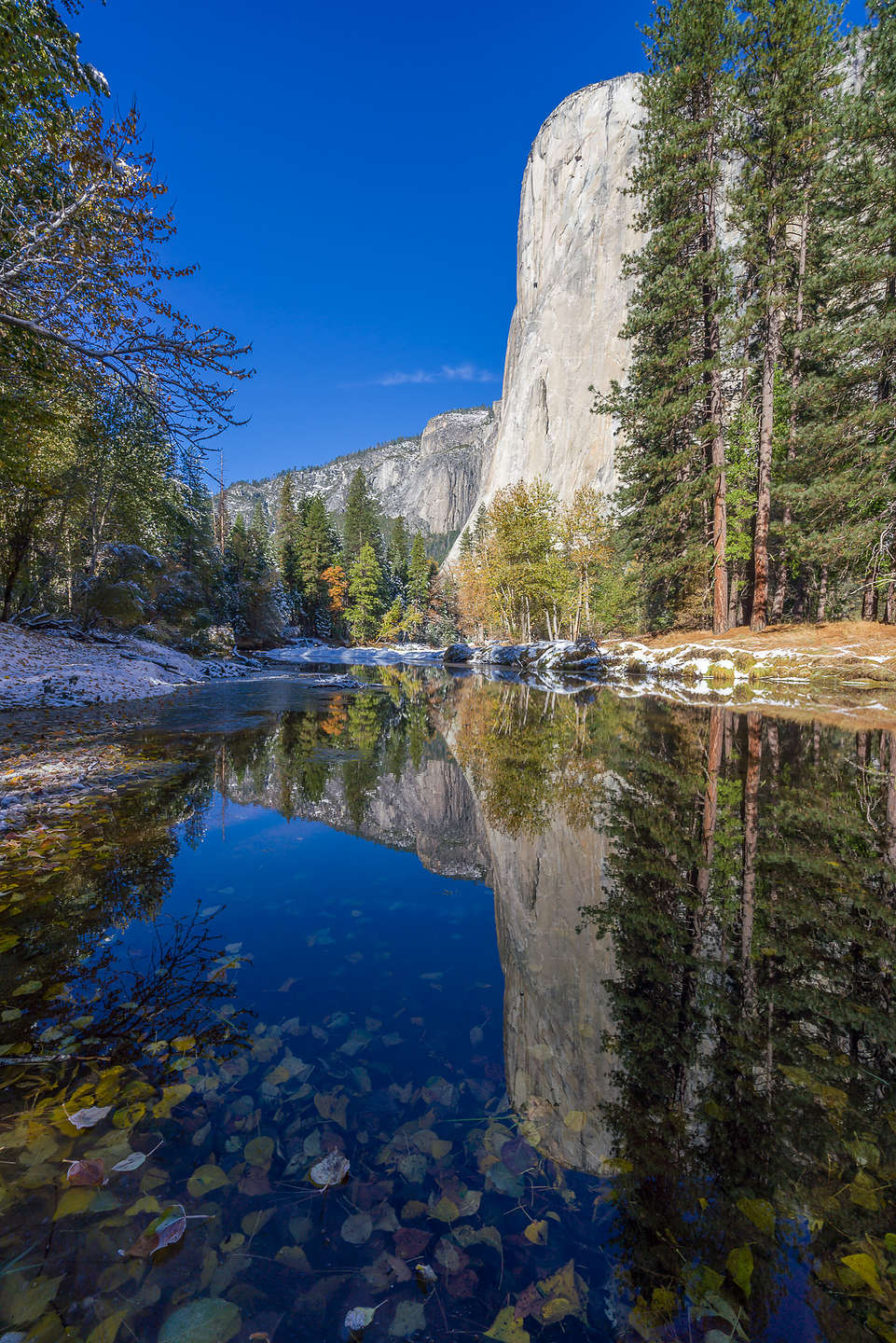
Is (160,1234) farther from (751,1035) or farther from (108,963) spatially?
(751,1035)

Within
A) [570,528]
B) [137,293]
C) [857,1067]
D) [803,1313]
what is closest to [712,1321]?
[803,1313]

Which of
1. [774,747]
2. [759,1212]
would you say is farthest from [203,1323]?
[774,747]

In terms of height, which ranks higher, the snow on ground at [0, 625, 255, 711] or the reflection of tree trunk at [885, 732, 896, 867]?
the snow on ground at [0, 625, 255, 711]

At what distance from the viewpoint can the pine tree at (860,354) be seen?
13.5 m

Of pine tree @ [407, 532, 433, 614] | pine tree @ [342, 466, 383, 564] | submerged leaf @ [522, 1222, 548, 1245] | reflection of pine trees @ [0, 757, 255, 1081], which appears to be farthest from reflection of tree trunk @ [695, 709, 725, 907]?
pine tree @ [407, 532, 433, 614]

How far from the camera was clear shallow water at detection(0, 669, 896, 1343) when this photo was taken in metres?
1.28

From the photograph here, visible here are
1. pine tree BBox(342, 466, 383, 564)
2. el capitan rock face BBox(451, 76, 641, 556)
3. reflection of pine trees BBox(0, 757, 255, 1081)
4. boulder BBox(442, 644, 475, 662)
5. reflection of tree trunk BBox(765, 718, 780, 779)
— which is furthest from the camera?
el capitan rock face BBox(451, 76, 641, 556)

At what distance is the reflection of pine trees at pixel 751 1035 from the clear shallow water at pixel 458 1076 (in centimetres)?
1

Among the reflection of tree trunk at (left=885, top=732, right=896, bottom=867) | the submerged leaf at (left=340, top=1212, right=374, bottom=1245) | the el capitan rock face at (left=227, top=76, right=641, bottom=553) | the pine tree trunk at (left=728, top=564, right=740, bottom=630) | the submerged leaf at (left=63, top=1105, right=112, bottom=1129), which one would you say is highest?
the el capitan rock face at (left=227, top=76, right=641, bottom=553)

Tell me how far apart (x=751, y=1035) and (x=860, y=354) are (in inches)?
802

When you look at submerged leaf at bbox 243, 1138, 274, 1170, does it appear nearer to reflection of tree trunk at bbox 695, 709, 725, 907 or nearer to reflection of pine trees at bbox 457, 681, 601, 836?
reflection of tree trunk at bbox 695, 709, 725, 907

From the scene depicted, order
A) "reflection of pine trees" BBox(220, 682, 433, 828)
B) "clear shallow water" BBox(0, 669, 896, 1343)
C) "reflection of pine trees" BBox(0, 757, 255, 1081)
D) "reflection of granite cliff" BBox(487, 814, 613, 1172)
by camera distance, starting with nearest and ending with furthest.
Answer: "clear shallow water" BBox(0, 669, 896, 1343) < "reflection of granite cliff" BBox(487, 814, 613, 1172) < "reflection of pine trees" BBox(0, 757, 255, 1081) < "reflection of pine trees" BBox(220, 682, 433, 828)

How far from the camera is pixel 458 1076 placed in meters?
2.04

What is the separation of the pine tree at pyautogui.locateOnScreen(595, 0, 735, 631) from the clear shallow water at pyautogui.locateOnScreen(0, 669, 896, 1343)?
56.1 feet
